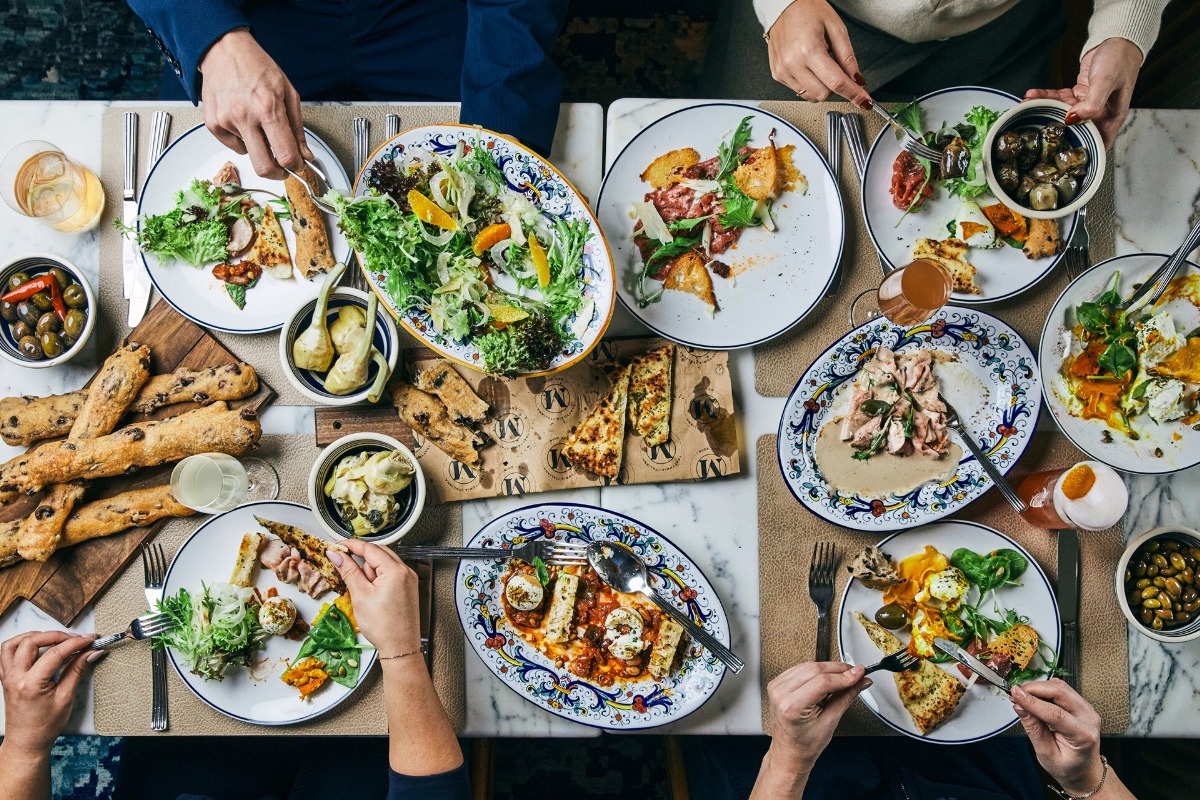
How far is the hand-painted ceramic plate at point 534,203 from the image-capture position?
6.49 ft

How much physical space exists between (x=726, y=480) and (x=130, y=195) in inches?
72.4

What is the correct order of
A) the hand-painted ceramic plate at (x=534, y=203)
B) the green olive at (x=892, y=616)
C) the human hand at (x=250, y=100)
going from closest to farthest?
the human hand at (x=250, y=100)
the hand-painted ceramic plate at (x=534, y=203)
the green olive at (x=892, y=616)

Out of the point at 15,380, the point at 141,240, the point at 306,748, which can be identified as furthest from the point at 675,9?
the point at 306,748

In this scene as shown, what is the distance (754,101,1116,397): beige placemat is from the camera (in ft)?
7.06

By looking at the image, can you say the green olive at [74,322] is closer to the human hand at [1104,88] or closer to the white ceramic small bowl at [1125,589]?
the human hand at [1104,88]

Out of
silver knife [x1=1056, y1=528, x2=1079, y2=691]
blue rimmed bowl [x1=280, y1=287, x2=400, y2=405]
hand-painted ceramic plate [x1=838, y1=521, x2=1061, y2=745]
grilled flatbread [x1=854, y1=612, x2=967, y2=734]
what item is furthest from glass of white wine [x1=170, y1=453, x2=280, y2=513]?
silver knife [x1=1056, y1=528, x2=1079, y2=691]

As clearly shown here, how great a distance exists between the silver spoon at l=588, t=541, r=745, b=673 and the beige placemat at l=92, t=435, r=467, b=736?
41 cm

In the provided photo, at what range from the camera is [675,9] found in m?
3.26

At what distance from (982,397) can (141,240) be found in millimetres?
2330

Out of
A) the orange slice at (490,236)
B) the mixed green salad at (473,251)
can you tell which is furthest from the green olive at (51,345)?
the orange slice at (490,236)

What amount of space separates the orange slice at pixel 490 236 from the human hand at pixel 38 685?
149 cm

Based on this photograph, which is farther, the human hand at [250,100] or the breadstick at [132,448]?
the breadstick at [132,448]

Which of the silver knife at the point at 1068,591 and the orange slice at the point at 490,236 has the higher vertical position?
the orange slice at the point at 490,236

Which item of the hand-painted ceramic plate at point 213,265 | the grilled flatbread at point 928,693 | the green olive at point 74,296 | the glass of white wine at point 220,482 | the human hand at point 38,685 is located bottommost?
the human hand at point 38,685
